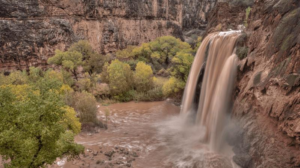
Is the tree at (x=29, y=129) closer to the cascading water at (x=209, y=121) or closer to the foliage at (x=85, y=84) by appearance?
the cascading water at (x=209, y=121)

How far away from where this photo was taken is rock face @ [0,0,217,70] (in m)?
35.5

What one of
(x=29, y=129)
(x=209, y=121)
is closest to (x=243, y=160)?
(x=209, y=121)

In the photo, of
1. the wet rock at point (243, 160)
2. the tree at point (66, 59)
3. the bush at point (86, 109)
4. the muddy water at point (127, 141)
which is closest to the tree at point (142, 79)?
the muddy water at point (127, 141)

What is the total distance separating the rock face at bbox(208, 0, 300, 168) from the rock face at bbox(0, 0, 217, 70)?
3506cm

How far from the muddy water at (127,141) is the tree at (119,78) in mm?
4461

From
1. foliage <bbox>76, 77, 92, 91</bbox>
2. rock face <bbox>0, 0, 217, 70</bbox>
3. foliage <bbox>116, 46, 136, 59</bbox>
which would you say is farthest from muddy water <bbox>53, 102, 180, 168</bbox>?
rock face <bbox>0, 0, 217, 70</bbox>

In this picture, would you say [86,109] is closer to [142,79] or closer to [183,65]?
[142,79]

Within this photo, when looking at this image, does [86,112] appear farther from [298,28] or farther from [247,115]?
[298,28]

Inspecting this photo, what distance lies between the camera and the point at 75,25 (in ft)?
133

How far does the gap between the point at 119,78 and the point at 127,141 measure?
14.0 m

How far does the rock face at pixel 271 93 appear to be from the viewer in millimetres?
9352

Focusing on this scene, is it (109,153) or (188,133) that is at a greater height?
(109,153)

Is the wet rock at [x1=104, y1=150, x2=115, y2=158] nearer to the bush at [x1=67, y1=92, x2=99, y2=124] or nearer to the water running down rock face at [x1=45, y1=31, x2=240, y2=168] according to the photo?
the water running down rock face at [x1=45, y1=31, x2=240, y2=168]

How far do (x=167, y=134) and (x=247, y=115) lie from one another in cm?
774
